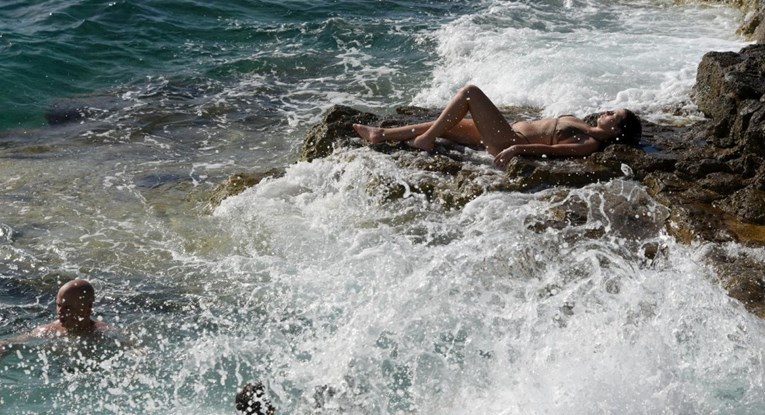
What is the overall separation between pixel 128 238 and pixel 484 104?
3.55 meters

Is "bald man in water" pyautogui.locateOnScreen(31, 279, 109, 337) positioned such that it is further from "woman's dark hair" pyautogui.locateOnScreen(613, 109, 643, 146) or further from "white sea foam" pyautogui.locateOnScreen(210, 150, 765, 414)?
"woman's dark hair" pyautogui.locateOnScreen(613, 109, 643, 146)

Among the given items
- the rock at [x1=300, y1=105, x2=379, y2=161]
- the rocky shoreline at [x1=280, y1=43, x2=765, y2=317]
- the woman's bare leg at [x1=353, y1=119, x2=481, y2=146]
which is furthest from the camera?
the rock at [x1=300, y1=105, x2=379, y2=161]

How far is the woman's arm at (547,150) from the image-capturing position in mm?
8211

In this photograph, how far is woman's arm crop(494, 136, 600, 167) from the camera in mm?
8211

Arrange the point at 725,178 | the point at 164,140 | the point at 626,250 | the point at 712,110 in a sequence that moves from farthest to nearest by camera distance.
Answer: the point at 164,140 → the point at 712,110 → the point at 725,178 → the point at 626,250

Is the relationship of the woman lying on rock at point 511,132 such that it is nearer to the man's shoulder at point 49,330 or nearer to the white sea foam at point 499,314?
the white sea foam at point 499,314

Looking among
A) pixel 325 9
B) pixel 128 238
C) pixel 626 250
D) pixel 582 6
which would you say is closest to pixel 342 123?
pixel 128 238

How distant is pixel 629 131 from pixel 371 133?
7.85ft

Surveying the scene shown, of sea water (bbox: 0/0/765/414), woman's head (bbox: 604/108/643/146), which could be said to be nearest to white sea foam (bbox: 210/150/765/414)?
sea water (bbox: 0/0/765/414)

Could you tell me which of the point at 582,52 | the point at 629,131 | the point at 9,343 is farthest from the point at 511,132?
the point at 582,52

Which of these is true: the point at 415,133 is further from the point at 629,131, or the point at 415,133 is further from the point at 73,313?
the point at 73,313

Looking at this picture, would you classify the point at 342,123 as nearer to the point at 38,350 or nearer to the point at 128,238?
the point at 128,238

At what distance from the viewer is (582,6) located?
59.6 ft

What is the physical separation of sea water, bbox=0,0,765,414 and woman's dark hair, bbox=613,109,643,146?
73 cm
